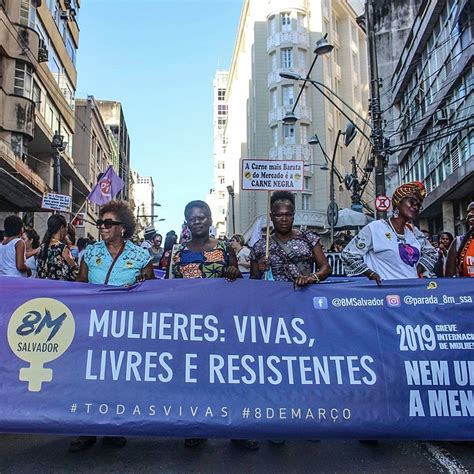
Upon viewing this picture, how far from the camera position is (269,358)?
357cm

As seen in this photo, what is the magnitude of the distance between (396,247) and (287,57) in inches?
1601

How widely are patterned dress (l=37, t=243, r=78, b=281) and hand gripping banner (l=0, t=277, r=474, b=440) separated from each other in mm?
995

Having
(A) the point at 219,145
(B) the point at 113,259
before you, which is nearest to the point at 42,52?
(B) the point at 113,259

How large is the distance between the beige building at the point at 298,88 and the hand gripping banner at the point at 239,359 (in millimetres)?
34421

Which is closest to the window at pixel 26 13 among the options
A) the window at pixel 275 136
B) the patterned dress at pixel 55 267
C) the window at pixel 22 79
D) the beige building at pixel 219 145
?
the window at pixel 22 79

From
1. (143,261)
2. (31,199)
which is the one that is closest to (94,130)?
(31,199)

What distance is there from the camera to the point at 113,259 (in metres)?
4.11

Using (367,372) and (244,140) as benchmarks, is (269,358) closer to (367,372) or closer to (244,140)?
(367,372)

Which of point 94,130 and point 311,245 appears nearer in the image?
point 311,245

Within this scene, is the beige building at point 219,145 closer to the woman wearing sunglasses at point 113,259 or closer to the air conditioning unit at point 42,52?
the air conditioning unit at point 42,52

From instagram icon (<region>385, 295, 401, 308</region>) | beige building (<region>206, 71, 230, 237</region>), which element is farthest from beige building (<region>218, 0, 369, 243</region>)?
beige building (<region>206, 71, 230, 237</region>)

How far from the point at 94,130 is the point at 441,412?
1774 inches

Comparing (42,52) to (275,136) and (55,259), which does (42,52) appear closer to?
(275,136)

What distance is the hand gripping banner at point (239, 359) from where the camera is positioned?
3.34 meters
